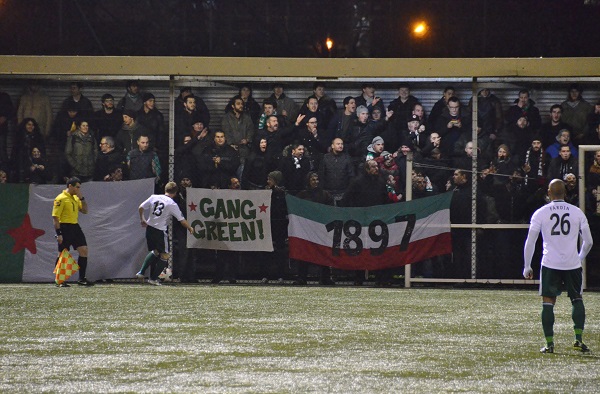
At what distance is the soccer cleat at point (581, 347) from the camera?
30.9ft

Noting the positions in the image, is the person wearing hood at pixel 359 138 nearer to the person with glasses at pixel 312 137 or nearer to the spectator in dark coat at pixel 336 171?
the spectator in dark coat at pixel 336 171

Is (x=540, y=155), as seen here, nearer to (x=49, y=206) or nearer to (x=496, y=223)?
(x=496, y=223)

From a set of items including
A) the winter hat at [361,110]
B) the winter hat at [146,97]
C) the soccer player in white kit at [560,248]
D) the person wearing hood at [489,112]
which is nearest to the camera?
the soccer player in white kit at [560,248]

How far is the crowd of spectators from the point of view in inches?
760

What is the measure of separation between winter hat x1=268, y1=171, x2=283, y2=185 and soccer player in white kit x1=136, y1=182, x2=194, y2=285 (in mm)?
1895

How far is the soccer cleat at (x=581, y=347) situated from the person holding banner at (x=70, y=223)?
35.6ft

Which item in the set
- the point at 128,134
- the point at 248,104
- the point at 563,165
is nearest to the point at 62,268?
the point at 128,134

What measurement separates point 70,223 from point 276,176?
3.94 m

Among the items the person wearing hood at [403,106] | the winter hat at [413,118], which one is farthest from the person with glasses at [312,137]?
the winter hat at [413,118]

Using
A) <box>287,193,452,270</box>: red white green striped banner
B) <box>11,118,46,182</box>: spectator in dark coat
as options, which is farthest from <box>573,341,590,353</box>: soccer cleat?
<box>11,118,46,182</box>: spectator in dark coat

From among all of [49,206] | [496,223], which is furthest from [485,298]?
[49,206]

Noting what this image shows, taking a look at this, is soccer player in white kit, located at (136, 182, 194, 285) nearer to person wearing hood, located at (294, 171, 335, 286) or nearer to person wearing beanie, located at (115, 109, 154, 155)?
person wearing beanie, located at (115, 109, 154, 155)

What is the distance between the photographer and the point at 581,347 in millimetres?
9492
